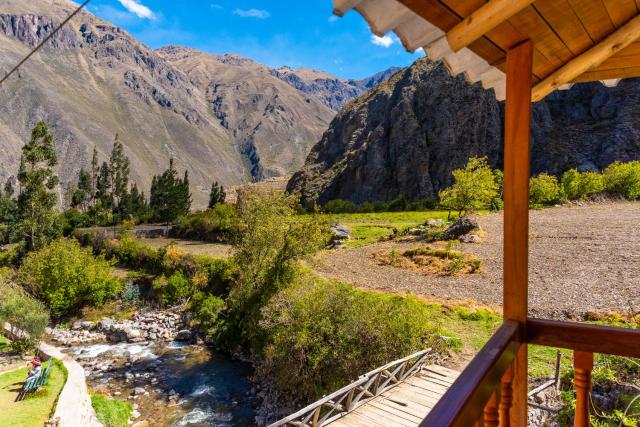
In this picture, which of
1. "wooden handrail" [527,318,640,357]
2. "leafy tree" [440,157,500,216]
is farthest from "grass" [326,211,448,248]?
"wooden handrail" [527,318,640,357]

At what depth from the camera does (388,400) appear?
8.73 metres

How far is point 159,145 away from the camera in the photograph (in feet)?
534

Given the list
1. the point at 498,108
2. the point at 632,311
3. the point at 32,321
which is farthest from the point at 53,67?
the point at 632,311

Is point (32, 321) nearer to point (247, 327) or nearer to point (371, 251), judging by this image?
point (247, 327)

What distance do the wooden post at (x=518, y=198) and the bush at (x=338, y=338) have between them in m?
9.41

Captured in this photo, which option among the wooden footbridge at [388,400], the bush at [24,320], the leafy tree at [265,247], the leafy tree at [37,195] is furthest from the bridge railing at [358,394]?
the leafy tree at [37,195]

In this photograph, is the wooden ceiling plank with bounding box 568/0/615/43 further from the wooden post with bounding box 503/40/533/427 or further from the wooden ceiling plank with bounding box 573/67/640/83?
the wooden ceiling plank with bounding box 573/67/640/83

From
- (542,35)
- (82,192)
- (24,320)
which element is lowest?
(24,320)

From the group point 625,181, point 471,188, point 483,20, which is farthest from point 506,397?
point 625,181

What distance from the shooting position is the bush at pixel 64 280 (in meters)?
23.3

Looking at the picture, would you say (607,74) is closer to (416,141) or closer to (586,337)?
Result: (586,337)

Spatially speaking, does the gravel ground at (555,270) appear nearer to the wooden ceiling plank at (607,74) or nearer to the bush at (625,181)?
the bush at (625,181)

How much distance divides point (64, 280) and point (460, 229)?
2449cm

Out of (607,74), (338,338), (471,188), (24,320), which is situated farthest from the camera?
(471,188)
